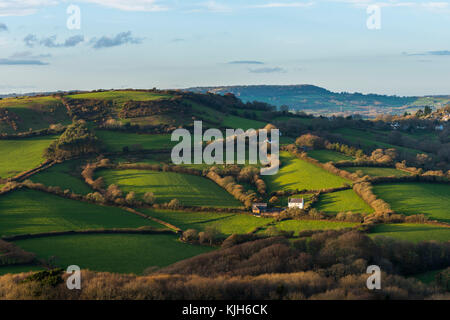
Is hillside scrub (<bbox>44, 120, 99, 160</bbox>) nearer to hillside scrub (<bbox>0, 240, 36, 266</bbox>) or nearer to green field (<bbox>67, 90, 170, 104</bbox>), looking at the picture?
green field (<bbox>67, 90, 170, 104</bbox>)

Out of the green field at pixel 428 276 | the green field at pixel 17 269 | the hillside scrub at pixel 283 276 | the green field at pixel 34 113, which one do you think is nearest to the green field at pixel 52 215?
the green field at pixel 17 269

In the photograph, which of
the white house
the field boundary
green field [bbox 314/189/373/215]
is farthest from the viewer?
the white house

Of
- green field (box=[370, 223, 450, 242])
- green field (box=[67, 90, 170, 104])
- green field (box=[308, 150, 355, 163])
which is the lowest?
green field (box=[370, 223, 450, 242])

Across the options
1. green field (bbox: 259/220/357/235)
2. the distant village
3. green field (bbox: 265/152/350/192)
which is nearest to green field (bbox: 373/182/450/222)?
green field (bbox: 265/152/350/192)

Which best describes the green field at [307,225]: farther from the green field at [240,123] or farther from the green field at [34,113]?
the green field at [34,113]

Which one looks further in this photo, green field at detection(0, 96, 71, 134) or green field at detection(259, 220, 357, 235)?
green field at detection(0, 96, 71, 134)
